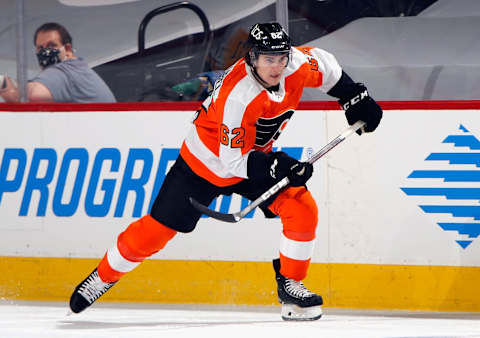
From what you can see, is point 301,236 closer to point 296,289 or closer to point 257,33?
point 296,289

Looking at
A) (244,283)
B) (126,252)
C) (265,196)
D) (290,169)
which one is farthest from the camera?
(244,283)

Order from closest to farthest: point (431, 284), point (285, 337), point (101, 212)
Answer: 1. point (285, 337)
2. point (431, 284)
3. point (101, 212)

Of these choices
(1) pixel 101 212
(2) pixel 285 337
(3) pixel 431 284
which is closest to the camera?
(2) pixel 285 337

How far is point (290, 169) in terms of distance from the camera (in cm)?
318

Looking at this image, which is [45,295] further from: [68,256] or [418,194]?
[418,194]

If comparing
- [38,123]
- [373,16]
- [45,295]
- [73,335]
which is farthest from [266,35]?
[45,295]

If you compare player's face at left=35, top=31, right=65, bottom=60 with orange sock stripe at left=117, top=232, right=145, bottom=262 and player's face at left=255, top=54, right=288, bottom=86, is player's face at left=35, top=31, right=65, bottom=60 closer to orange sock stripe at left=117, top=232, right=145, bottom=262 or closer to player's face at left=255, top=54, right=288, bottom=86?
orange sock stripe at left=117, top=232, right=145, bottom=262

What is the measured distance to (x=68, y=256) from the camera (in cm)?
431

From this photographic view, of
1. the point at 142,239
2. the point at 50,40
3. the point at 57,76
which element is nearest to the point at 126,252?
the point at 142,239

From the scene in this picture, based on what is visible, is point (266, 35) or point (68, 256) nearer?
point (266, 35)

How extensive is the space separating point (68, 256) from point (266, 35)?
1636mm

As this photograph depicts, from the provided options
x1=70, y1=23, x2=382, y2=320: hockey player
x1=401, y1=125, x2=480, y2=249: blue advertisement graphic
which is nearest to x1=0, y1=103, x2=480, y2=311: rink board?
x1=401, y1=125, x2=480, y2=249: blue advertisement graphic

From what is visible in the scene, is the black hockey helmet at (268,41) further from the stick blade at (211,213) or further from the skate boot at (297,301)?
the skate boot at (297,301)

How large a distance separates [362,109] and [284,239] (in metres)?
0.56
